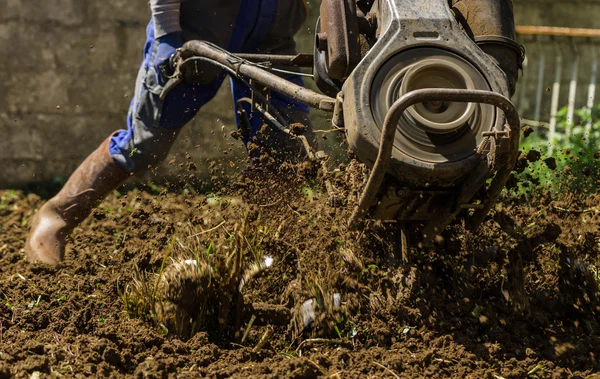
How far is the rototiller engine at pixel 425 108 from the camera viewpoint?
2.68 m

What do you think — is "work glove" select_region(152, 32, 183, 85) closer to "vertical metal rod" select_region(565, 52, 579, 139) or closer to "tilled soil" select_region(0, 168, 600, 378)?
"tilled soil" select_region(0, 168, 600, 378)

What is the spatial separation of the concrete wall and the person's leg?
1.65 metres

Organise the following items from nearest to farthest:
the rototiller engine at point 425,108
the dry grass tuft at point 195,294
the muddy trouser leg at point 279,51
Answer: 1. the rototiller engine at point 425,108
2. the dry grass tuft at point 195,294
3. the muddy trouser leg at point 279,51

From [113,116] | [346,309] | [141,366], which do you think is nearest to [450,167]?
[346,309]

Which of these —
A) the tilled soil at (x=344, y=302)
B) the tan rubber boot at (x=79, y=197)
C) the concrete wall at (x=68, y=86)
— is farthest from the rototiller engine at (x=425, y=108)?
the concrete wall at (x=68, y=86)

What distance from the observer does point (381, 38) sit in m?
2.76

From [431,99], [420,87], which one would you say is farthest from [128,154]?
[431,99]

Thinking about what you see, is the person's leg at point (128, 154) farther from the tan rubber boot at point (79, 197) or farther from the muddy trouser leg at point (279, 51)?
the muddy trouser leg at point (279, 51)

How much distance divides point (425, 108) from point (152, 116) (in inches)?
77.0

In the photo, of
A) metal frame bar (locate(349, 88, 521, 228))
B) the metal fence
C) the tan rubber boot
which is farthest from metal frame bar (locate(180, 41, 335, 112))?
the metal fence

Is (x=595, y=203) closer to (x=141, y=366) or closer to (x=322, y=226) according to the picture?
(x=322, y=226)

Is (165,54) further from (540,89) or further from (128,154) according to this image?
(540,89)

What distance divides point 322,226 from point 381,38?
93cm

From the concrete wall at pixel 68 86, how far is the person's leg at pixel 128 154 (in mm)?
1645
